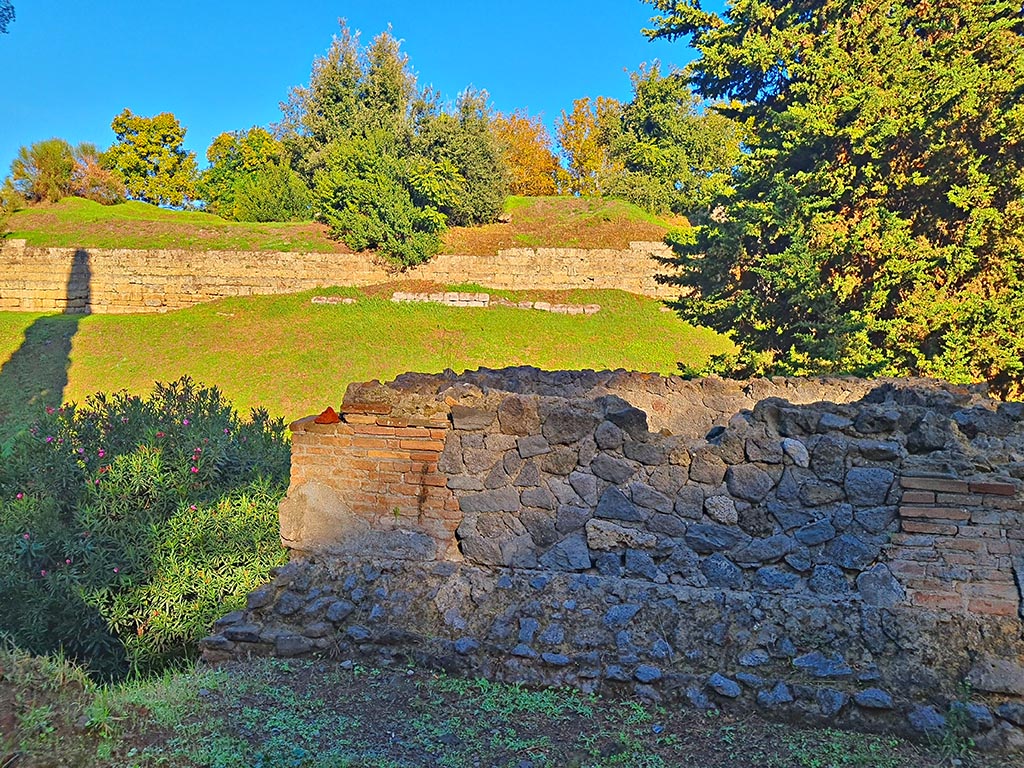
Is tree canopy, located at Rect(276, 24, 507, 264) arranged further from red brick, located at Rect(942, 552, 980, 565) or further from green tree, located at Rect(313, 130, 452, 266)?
red brick, located at Rect(942, 552, 980, 565)

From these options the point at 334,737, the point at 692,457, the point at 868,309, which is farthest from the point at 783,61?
the point at 334,737

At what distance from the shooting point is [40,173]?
26828 mm

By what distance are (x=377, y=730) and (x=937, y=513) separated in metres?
2.93

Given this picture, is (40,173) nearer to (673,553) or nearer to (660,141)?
(660,141)

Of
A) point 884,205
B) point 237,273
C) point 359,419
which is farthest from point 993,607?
point 237,273

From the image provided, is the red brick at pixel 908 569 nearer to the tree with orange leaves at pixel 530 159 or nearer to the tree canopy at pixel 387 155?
the tree canopy at pixel 387 155

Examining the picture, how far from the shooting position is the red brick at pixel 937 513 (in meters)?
3.37

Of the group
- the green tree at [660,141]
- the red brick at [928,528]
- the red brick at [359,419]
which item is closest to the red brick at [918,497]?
Result: the red brick at [928,528]

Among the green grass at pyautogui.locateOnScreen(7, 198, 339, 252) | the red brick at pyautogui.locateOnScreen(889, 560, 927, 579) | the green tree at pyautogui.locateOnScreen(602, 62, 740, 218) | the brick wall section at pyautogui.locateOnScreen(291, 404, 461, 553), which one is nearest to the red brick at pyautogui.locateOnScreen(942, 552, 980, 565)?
the red brick at pyautogui.locateOnScreen(889, 560, 927, 579)

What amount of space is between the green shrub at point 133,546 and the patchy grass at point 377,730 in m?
1.13

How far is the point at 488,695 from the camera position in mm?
3469

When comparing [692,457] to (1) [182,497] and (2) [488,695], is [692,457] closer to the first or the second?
(2) [488,695]

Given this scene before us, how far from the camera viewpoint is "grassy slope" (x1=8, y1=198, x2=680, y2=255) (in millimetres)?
22266

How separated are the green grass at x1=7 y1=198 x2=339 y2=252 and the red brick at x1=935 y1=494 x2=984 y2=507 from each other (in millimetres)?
21123
